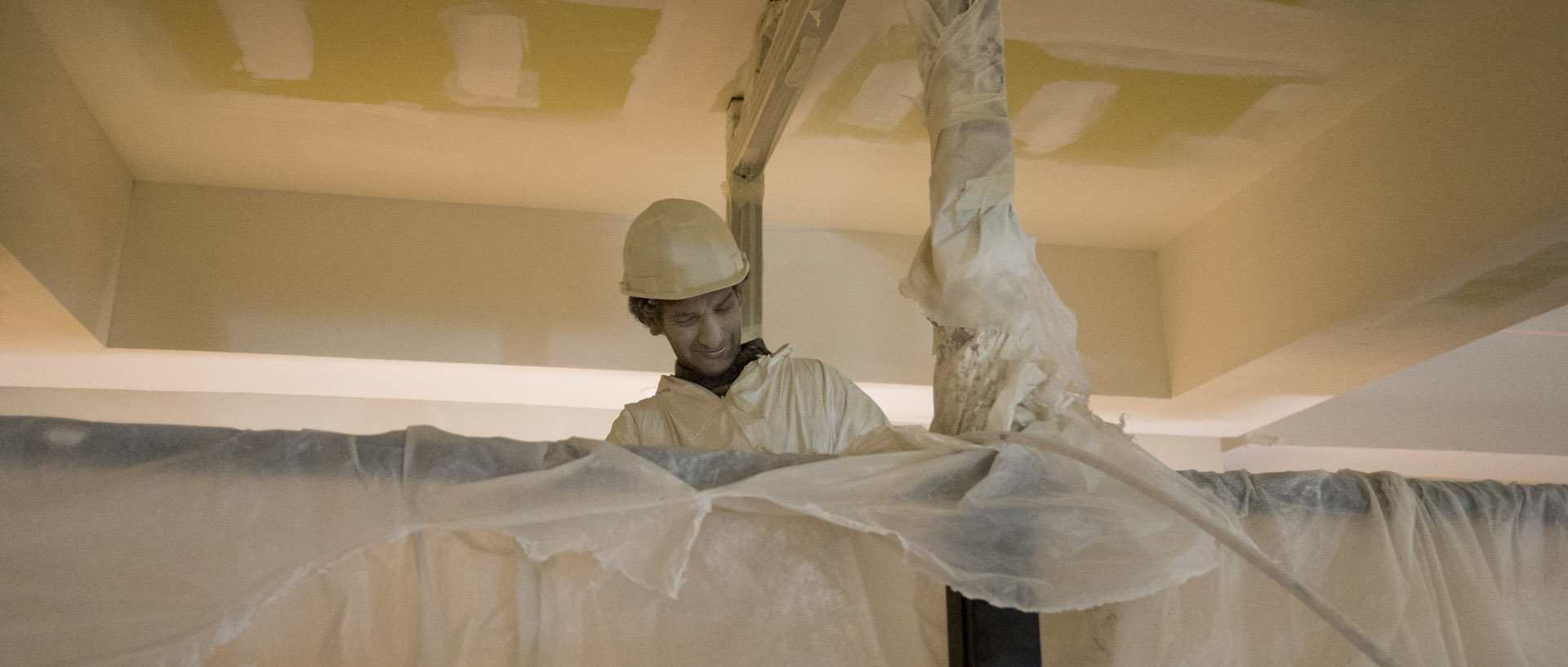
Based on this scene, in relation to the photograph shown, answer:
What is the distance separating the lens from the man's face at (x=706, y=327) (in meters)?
2.23

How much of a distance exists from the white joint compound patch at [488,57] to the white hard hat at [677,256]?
1195mm

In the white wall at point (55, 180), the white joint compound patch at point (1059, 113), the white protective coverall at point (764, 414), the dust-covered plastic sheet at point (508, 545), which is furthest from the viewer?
the white joint compound patch at point (1059, 113)

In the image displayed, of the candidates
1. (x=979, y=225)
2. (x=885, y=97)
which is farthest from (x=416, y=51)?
(x=979, y=225)

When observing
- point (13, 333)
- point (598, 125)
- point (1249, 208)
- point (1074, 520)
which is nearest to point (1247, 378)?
point (1249, 208)

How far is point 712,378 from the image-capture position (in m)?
2.28

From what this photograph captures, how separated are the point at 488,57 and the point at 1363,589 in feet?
8.83

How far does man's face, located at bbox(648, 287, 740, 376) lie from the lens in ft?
7.32

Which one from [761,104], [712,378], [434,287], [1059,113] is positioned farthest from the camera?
[434,287]

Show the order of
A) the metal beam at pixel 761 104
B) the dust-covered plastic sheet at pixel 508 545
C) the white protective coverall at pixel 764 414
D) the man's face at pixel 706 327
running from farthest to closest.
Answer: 1. the metal beam at pixel 761 104
2. the man's face at pixel 706 327
3. the white protective coverall at pixel 764 414
4. the dust-covered plastic sheet at pixel 508 545

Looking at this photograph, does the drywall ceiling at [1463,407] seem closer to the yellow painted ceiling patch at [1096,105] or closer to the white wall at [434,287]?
the white wall at [434,287]

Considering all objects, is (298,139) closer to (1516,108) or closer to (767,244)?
(767,244)

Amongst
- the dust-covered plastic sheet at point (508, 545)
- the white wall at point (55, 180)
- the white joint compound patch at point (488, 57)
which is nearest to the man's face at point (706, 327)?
the dust-covered plastic sheet at point (508, 545)

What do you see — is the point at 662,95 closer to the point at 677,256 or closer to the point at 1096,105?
the point at 1096,105

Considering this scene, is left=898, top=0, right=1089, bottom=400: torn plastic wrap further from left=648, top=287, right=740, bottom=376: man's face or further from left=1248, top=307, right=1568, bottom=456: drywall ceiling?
left=1248, top=307, right=1568, bottom=456: drywall ceiling
